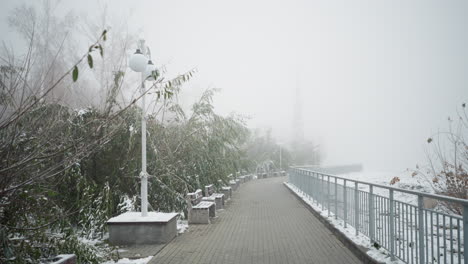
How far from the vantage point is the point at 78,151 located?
370 centimetres

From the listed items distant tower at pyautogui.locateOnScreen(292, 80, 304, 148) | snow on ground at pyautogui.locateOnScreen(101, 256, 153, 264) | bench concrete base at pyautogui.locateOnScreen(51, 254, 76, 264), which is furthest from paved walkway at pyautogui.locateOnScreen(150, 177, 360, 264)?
distant tower at pyautogui.locateOnScreen(292, 80, 304, 148)

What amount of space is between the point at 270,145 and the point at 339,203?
35178mm

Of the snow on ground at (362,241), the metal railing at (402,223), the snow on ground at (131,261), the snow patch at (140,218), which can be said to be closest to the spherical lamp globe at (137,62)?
the snow patch at (140,218)

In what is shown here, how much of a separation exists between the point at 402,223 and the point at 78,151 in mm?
4359

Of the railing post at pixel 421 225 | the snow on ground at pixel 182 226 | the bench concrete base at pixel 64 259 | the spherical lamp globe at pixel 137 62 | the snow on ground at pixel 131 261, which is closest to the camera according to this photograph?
the bench concrete base at pixel 64 259

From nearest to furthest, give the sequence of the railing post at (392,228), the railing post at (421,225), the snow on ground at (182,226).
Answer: the railing post at (421,225) → the railing post at (392,228) → the snow on ground at (182,226)

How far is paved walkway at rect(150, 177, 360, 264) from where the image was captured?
18.3 feet

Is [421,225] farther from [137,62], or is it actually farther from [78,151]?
[137,62]

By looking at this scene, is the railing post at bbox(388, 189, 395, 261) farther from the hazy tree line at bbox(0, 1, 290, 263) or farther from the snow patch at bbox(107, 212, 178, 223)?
the snow patch at bbox(107, 212, 178, 223)

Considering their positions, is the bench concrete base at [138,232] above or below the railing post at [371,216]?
below

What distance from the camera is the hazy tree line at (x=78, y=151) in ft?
11.6

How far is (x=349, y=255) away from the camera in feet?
18.6

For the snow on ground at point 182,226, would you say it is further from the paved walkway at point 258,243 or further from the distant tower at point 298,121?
the distant tower at point 298,121

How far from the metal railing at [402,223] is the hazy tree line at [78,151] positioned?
3.37 meters
